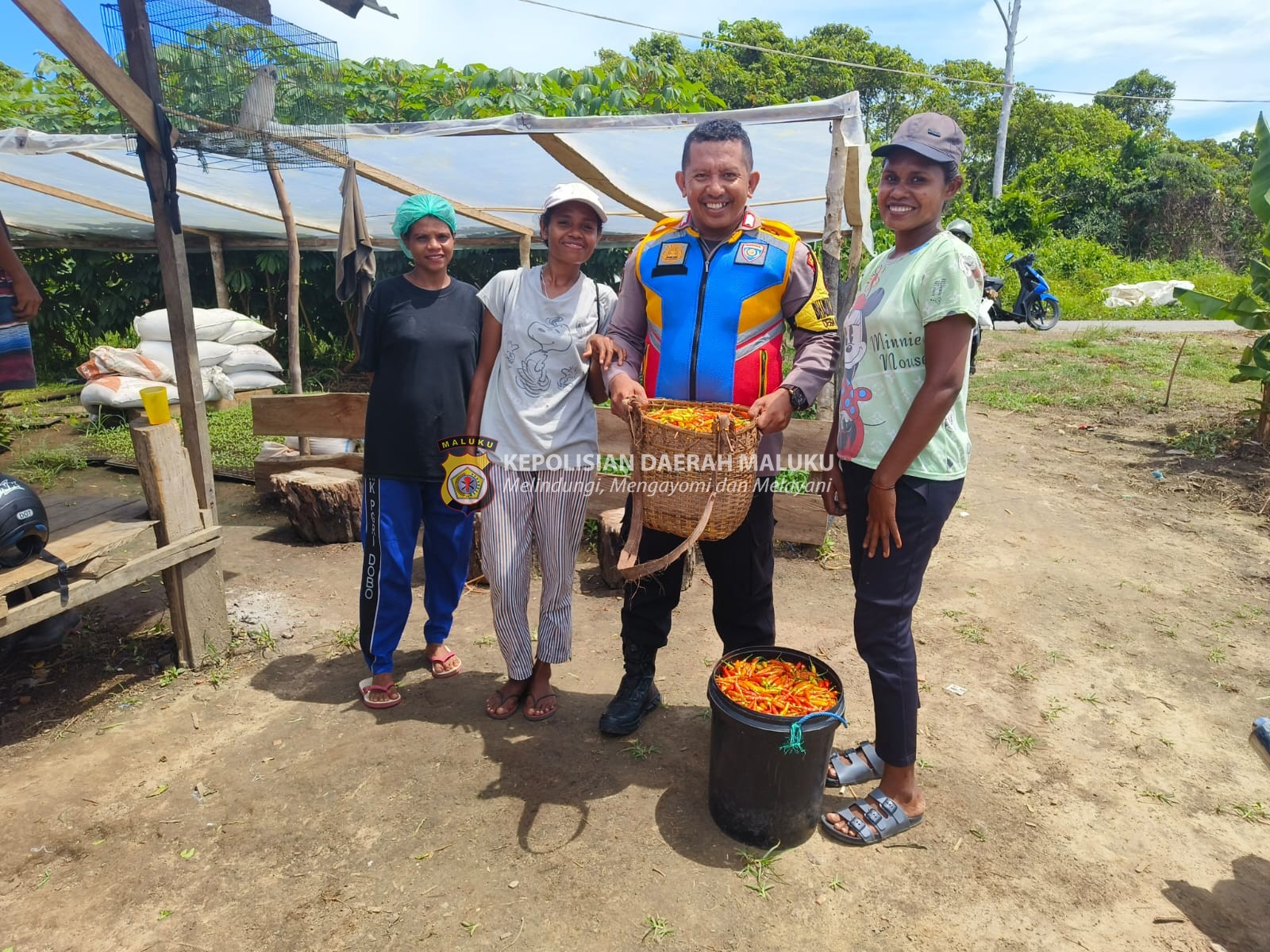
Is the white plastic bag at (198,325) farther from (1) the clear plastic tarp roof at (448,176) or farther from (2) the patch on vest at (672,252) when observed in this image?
(2) the patch on vest at (672,252)

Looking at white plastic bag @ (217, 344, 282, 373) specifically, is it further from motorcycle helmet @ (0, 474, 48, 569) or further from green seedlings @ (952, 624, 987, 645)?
green seedlings @ (952, 624, 987, 645)

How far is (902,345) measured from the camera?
2174mm

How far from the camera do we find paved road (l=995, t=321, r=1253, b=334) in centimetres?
1539

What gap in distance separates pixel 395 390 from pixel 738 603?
5.32ft

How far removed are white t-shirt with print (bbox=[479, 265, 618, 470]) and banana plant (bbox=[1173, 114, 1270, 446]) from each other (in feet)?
19.8

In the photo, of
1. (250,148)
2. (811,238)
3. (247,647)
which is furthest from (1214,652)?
(811,238)

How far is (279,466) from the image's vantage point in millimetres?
6008

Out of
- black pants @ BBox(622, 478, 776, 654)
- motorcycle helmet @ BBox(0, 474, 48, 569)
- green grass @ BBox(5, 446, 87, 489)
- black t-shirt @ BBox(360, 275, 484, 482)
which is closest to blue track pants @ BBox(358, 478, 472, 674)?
black t-shirt @ BBox(360, 275, 484, 482)

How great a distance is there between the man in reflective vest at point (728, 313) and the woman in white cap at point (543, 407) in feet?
0.68

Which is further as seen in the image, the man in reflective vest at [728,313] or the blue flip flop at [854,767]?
the blue flip flop at [854,767]

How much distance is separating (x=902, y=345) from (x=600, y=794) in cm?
183

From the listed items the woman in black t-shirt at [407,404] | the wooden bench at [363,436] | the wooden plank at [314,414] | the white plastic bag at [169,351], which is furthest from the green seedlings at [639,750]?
the white plastic bag at [169,351]

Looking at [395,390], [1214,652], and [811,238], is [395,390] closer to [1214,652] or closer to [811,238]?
[1214,652]

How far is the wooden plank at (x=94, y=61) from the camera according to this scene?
2713mm
